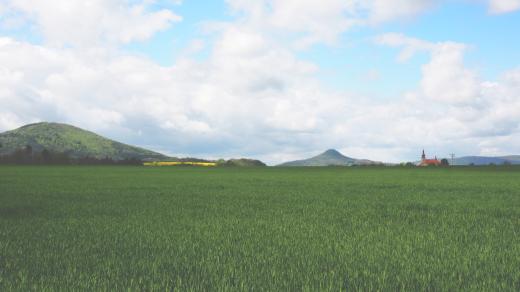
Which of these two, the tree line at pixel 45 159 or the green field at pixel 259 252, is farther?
the tree line at pixel 45 159

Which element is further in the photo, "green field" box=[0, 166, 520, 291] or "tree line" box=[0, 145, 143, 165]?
"tree line" box=[0, 145, 143, 165]

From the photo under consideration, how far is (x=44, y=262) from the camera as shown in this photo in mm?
6734

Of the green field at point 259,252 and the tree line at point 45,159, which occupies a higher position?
the tree line at point 45,159

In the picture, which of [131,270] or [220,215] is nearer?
[131,270]

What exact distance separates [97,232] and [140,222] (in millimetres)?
1698

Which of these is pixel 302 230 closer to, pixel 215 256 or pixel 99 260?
pixel 215 256

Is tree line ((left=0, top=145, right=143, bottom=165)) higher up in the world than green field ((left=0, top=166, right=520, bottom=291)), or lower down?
higher up

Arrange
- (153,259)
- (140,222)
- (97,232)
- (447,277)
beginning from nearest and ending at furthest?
(447,277) < (153,259) < (97,232) < (140,222)

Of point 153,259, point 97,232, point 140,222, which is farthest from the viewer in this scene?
point 140,222

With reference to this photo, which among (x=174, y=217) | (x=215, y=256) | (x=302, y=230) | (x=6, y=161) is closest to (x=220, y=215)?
(x=174, y=217)

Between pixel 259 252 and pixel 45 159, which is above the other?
pixel 45 159

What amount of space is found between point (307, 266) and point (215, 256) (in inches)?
61.0

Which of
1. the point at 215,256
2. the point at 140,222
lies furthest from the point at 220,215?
the point at 215,256

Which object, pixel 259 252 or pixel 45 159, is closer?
pixel 259 252
